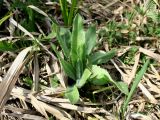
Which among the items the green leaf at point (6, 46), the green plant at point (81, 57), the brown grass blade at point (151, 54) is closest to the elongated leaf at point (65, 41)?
the green plant at point (81, 57)

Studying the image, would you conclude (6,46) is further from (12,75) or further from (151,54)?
(151,54)

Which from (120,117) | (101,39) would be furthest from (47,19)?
(120,117)

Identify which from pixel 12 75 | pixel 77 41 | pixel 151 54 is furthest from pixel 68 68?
pixel 151 54

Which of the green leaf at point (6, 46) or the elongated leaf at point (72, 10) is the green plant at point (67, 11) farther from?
the green leaf at point (6, 46)

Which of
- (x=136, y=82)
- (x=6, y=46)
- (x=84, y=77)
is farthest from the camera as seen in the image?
(x=6, y=46)

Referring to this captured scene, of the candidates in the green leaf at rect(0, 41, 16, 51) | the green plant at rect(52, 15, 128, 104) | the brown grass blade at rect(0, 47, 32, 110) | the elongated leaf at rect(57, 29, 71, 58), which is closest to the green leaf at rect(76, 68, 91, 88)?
the green plant at rect(52, 15, 128, 104)

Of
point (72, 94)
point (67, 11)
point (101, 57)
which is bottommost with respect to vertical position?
point (72, 94)
